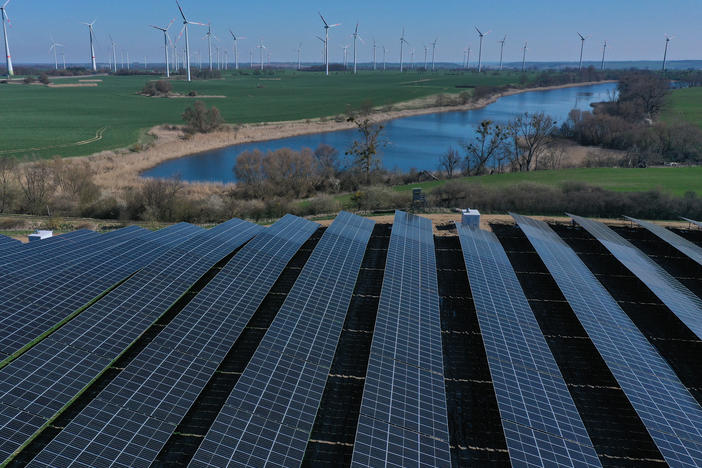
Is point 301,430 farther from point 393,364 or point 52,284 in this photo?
point 52,284

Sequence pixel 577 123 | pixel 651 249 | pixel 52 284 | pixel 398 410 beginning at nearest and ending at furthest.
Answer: pixel 398 410
pixel 52 284
pixel 651 249
pixel 577 123

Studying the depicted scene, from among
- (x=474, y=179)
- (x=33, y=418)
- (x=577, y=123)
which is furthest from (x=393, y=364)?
(x=577, y=123)

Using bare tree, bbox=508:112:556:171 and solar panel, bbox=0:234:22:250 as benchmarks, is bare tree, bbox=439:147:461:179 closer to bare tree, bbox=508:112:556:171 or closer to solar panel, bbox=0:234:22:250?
bare tree, bbox=508:112:556:171

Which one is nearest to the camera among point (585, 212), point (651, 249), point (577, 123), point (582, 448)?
point (582, 448)

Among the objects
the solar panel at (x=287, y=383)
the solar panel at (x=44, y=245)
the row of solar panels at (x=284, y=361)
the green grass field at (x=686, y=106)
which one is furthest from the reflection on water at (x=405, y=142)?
the solar panel at (x=287, y=383)

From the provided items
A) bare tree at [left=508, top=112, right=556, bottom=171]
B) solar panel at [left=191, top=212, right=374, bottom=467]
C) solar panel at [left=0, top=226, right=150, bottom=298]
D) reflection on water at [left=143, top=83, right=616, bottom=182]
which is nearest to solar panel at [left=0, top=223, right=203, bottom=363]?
solar panel at [left=0, top=226, right=150, bottom=298]

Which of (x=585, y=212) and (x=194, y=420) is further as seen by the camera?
(x=585, y=212)

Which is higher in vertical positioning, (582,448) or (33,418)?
(33,418)
